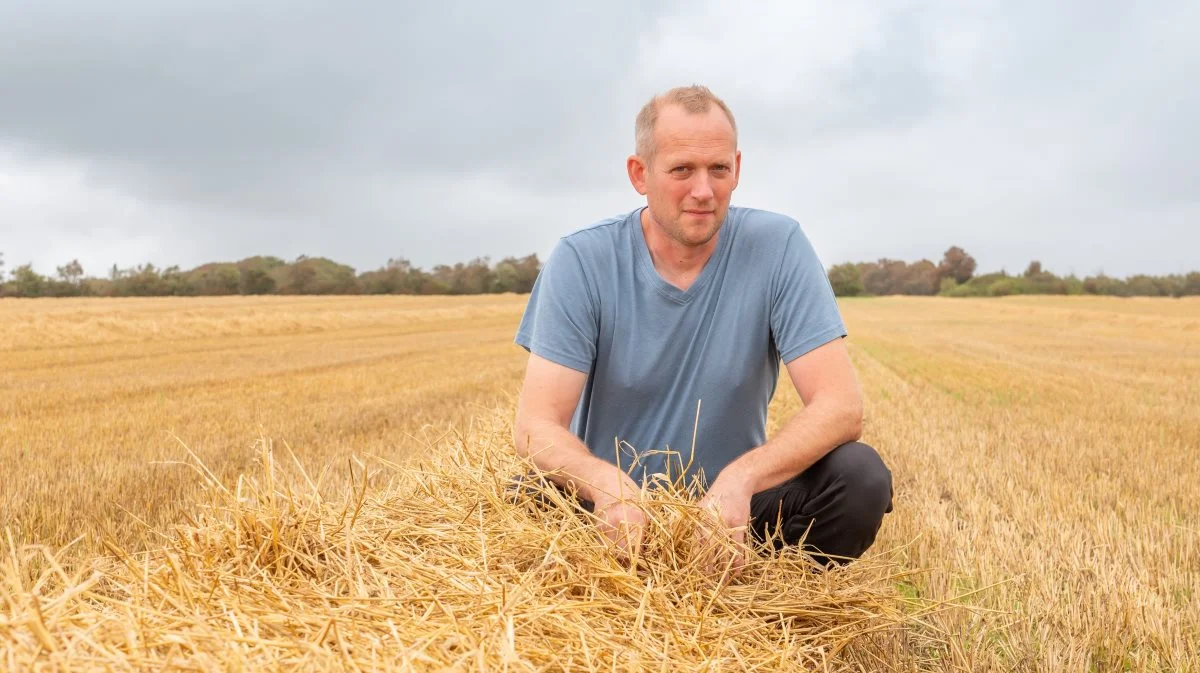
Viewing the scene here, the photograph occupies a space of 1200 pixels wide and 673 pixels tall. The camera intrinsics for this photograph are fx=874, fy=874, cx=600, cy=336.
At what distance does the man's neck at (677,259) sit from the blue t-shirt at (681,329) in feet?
0.12

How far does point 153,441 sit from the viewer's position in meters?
6.57

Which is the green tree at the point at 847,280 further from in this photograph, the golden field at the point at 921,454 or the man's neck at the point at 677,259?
the man's neck at the point at 677,259

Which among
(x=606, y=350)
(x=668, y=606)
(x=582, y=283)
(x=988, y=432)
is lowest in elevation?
(x=988, y=432)

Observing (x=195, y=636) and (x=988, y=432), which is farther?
(x=988, y=432)

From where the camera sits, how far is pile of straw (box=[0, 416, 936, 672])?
5.45 ft

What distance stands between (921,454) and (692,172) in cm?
402

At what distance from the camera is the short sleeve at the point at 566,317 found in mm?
3145

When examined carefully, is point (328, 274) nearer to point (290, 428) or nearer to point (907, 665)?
point (290, 428)

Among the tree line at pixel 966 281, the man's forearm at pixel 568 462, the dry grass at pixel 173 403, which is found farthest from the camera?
the tree line at pixel 966 281

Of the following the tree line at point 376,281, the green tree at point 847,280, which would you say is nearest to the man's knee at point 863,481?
the tree line at point 376,281

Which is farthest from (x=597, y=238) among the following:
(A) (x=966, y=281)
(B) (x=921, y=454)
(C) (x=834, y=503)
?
(A) (x=966, y=281)

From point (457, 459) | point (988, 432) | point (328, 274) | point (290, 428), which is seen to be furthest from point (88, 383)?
point (328, 274)

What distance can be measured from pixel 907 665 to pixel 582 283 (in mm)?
1666

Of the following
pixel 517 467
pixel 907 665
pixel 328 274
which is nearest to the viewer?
pixel 907 665
